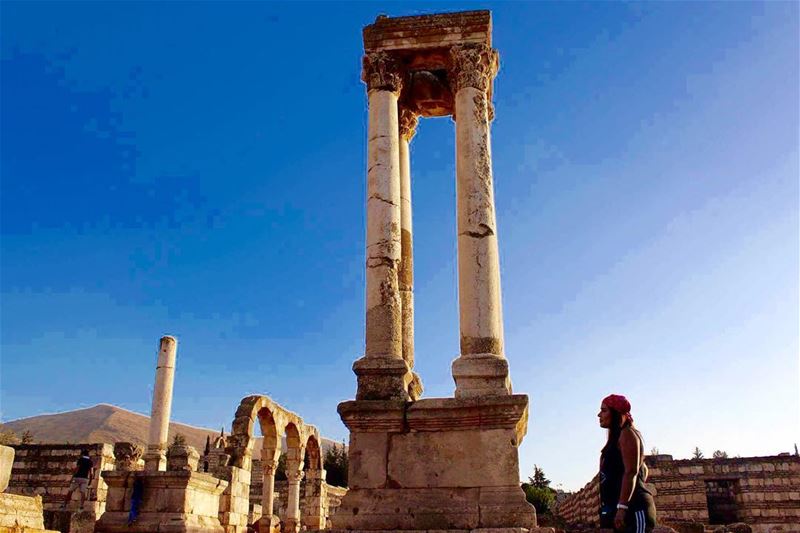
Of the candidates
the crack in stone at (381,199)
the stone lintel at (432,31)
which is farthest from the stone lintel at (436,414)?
the stone lintel at (432,31)

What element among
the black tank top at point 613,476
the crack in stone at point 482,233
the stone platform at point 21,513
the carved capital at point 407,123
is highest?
the carved capital at point 407,123

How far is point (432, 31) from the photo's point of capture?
34.3ft

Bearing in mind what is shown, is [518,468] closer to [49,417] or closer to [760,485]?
[760,485]

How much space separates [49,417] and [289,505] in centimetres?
9579

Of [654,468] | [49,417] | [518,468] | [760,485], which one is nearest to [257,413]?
[518,468]

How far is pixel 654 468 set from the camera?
2378 centimetres

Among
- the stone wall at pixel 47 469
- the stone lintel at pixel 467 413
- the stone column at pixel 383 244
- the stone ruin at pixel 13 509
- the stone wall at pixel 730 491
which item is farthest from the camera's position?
the stone wall at pixel 47 469

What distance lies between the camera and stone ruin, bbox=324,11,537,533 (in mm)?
7859

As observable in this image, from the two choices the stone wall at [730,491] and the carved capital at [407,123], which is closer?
the carved capital at [407,123]

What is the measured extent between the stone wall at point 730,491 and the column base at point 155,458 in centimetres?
1388

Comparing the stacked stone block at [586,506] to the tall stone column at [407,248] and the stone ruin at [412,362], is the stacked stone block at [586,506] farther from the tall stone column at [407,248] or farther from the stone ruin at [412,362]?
the stone ruin at [412,362]

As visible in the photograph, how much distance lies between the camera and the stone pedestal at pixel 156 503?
43.7 feet

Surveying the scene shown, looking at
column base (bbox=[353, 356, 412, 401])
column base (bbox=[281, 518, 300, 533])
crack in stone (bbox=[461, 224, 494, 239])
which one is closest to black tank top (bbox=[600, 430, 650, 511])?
column base (bbox=[353, 356, 412, 401])

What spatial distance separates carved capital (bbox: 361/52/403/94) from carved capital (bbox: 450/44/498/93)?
2.89 feet
